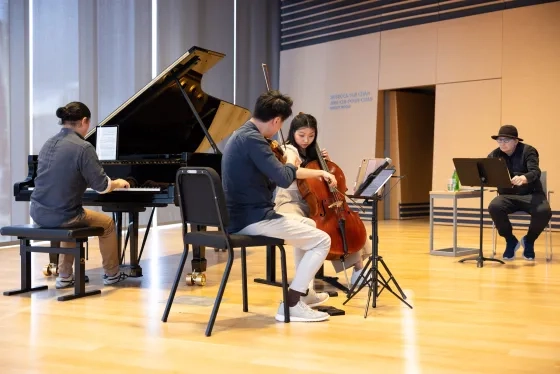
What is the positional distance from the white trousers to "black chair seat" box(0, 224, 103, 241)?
1.23 meters

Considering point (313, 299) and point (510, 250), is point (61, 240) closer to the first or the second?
point (313, 299)

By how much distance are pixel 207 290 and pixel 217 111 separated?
1696mm

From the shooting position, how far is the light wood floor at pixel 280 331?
2.92 m

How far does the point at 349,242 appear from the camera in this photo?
430 cm

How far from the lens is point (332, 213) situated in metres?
4.23

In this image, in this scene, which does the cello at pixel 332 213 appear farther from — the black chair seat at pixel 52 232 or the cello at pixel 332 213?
the black chair seat at pixel 52 232

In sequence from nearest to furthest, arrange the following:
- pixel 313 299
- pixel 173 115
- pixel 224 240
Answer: pixel 224 240 < pixel 313 299 < pixel 173 115

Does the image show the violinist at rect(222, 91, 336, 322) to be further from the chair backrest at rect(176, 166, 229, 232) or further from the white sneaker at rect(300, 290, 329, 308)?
the white sneaker at rect(300, 290, 329, 308)

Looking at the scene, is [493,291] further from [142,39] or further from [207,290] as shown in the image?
[142,39]

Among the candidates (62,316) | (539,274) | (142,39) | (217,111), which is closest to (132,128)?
(217,111)

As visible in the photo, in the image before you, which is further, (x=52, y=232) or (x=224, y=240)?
(x=52, y=232)

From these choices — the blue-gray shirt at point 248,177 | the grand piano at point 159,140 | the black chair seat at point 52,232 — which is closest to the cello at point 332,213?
the blue-gray shirt at point 248,177

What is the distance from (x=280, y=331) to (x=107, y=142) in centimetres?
237

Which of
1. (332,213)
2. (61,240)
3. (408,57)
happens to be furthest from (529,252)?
(408,57)
